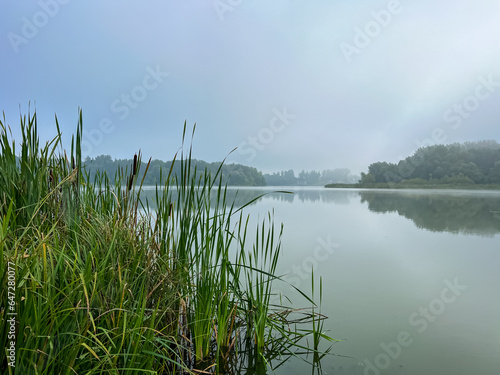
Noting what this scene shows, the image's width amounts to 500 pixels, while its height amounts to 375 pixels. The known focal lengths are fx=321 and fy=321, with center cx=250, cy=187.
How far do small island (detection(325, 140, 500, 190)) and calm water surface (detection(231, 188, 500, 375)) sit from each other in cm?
2499

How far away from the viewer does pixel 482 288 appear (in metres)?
3.41

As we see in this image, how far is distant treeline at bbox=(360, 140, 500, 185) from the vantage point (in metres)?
28.0

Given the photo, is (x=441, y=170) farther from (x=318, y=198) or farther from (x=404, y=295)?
(x=404, y=295)

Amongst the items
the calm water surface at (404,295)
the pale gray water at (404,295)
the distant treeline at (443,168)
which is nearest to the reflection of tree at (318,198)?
the pale gray water at (404,295)

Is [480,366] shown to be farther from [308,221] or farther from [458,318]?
[308,221]

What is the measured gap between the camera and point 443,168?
98.1ft

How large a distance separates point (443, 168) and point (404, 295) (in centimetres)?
3160

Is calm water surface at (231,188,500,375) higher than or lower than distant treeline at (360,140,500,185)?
lower

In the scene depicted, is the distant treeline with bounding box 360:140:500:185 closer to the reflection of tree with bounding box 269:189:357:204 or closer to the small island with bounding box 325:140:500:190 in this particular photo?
the small island with bounding box 325:140:500:190

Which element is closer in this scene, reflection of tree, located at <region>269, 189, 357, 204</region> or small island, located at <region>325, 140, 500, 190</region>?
reflection of tree, located at <region>269, 189, 357, 204</region>

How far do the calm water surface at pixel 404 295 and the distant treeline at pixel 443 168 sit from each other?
25779 millimetres

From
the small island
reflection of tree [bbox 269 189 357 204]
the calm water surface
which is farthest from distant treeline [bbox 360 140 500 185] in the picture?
the calm water surface

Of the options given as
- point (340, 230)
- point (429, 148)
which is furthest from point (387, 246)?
point (429, 148)

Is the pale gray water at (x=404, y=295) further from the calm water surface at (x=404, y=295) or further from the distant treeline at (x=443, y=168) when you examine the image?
the distant treeline at (x=443, y=168)
